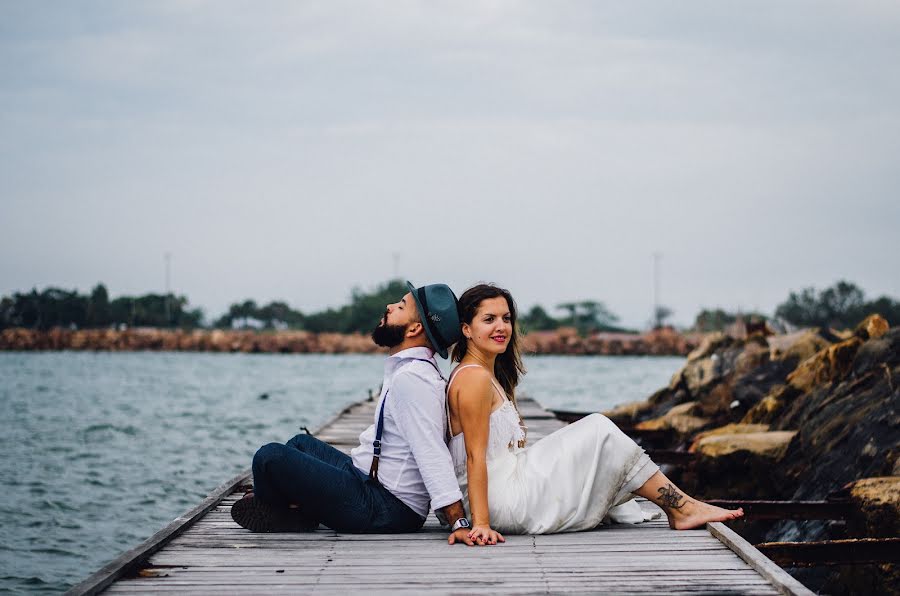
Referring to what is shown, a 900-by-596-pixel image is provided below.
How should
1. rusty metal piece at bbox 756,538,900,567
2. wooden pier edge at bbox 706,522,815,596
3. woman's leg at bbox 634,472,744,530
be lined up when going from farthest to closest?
rusty metal piece at bbox 756,538,900,567 < woman's leg at bbox 634,472,744,530 < wooden pier edge at bbox 706,522,815,596

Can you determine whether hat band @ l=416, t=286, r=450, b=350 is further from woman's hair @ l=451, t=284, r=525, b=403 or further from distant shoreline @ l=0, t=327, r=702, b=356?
distant shoreline @ l=0, t=327, r=702, b=356

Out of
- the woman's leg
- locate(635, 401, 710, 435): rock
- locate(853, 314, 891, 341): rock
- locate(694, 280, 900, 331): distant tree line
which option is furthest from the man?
locate(694, 280, 900, 331): distant tree line

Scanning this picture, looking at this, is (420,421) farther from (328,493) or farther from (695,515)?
(695,515)

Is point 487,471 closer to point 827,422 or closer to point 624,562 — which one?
point 624,562

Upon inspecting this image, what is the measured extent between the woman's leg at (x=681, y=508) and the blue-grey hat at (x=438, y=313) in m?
1.28

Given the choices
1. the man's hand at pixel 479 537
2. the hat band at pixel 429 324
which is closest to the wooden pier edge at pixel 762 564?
the man's hand at pixel 479 537

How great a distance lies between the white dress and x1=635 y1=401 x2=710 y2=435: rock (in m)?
10.4

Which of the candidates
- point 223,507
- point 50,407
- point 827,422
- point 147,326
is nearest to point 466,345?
point 223,507

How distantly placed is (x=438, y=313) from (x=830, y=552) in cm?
288

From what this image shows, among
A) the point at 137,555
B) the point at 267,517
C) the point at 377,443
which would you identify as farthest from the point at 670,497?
the point at 137,555

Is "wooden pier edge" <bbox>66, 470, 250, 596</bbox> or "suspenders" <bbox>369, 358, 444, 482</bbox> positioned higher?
"suspenders" <bbox>369, 358, 444, 482</bbox>

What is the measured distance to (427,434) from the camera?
491cm

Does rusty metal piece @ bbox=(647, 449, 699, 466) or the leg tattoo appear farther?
rusty metal piece @ bbox=(647, 449, 699, 466)

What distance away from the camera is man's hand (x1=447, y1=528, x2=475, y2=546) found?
4922mm
